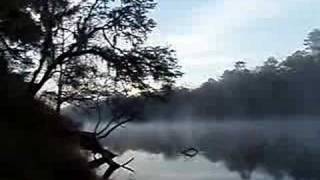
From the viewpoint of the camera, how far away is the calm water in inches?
1112

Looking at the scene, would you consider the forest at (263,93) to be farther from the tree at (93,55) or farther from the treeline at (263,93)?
the tree at (93,55)

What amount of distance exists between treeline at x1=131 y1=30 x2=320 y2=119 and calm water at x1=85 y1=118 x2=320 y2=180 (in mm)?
1632

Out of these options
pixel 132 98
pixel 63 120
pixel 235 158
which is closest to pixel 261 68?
pixel 235 158

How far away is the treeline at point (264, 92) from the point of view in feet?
146

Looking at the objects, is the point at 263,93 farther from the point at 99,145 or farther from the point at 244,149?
the point at 99,145

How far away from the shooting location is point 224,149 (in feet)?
136

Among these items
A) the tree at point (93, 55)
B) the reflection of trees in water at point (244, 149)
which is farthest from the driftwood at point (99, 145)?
the reflection of trees in water at point (244, 149)

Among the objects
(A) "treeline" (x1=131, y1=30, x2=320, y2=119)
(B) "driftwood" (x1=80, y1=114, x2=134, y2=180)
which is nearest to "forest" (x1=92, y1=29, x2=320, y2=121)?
(A) "treeline" (x1=131, y1=30, x2=320, y2=119)

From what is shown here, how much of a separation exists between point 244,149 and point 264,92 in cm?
755

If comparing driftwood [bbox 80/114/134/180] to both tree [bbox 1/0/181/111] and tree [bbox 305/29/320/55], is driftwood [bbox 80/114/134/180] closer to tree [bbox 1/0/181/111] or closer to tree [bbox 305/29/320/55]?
tree [bbox 1/0/181/111]

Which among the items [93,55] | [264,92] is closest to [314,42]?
[264,92]

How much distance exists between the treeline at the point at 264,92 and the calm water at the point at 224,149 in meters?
1.63

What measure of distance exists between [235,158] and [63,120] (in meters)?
23.4

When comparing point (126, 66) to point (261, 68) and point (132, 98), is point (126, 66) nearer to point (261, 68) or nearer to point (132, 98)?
point (132, 98)
